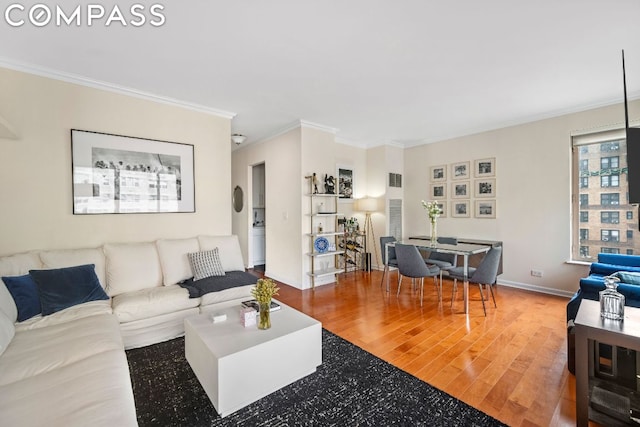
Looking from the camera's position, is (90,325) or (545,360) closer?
(90,325)

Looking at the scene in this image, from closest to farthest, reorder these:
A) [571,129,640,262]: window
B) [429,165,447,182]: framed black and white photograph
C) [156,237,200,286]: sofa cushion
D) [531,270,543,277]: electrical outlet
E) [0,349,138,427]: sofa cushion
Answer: [0,349,138,427]: sofa cushion
[156,237,200,286]: sofa cushion
[571,129,640,262]: window
[531,270,543,277]: electrical outlet
[429,165,447,182]: framed black and white photograph

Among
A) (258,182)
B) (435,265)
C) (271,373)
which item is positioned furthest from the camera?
(258,182)

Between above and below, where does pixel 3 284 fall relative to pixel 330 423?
above

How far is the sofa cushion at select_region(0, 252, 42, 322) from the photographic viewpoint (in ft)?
6.36

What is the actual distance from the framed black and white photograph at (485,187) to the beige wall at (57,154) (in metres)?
4.74

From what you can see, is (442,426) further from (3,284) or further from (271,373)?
(3,284)

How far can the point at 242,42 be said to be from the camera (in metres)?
2.29

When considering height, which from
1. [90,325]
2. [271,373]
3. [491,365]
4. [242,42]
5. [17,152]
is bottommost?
[491,365]

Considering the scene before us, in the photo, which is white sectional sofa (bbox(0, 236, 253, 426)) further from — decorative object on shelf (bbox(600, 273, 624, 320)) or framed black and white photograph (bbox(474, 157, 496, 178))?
framed black and white photograph (bbox(474, 157, 496, 178))

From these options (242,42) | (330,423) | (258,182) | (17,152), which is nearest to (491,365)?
(330,423)

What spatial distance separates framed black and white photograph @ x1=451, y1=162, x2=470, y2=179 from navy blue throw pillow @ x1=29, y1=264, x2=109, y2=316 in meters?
5.41

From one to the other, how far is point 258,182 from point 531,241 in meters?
5.29

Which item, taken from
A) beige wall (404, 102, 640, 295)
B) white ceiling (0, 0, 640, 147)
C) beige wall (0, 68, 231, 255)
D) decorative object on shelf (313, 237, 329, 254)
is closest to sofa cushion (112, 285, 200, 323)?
beige wall (0, 68, 231, 255)

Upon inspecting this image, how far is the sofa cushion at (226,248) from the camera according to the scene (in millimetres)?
3410
